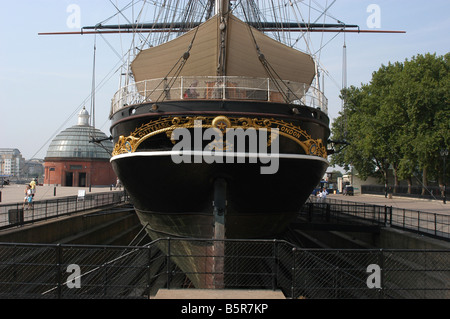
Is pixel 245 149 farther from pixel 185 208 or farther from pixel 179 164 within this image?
pixel 185 208

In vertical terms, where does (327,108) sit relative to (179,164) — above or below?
above

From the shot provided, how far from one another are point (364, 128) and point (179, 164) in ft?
113

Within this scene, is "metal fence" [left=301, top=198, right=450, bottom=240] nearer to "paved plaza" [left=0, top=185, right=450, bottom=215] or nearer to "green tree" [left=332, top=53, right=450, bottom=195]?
"paved plaza" [left=0, top=185, right=450, bottom=215]

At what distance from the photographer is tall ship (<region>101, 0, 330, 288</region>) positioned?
8.66 m

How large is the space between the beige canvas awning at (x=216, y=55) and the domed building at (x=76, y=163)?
154 ft

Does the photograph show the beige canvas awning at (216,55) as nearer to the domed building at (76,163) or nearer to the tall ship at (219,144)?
the tall ship at (219,144)

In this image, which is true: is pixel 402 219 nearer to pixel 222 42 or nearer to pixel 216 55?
pixel 216 55

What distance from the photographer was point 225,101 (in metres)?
8.66

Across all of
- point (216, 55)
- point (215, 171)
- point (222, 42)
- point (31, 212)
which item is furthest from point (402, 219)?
point (31, 212)

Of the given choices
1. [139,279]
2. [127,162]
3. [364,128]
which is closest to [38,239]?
[139,279]

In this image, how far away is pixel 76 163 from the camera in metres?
55.8

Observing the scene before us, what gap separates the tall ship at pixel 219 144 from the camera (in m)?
8.66

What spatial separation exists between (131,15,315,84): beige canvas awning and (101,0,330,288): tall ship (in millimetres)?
29
